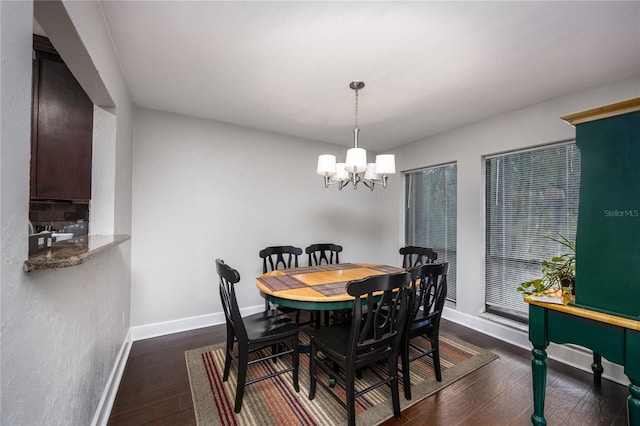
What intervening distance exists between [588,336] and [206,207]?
3.54 m

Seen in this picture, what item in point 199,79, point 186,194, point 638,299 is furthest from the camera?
point 186,194

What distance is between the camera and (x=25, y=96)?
81 cm

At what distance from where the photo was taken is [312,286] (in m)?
2.25

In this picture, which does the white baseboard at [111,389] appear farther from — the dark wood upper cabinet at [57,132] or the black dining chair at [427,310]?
the black dining chair at [427,310]

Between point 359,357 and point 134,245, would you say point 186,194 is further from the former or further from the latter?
point 359,357

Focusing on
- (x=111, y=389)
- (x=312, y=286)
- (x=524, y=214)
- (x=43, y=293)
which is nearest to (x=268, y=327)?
(x=312, y=286)

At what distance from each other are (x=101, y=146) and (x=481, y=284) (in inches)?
160

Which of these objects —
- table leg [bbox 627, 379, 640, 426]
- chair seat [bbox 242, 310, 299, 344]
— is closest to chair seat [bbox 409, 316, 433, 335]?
chair seat [bbox 242, 310, 299, 344]

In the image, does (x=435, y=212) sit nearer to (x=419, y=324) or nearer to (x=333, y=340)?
(x=419, y=324)

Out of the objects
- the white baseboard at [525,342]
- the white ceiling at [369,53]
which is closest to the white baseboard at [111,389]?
the white ceiling at [369,53]

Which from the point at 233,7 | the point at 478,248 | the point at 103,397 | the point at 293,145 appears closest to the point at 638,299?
the point at 478,248

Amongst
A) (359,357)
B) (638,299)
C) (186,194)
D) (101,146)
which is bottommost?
(359,357)

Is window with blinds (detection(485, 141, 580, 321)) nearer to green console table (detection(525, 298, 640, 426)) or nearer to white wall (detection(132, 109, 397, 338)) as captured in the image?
green console table (detection(525, 298, 640, 426))

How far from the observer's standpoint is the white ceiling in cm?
157
